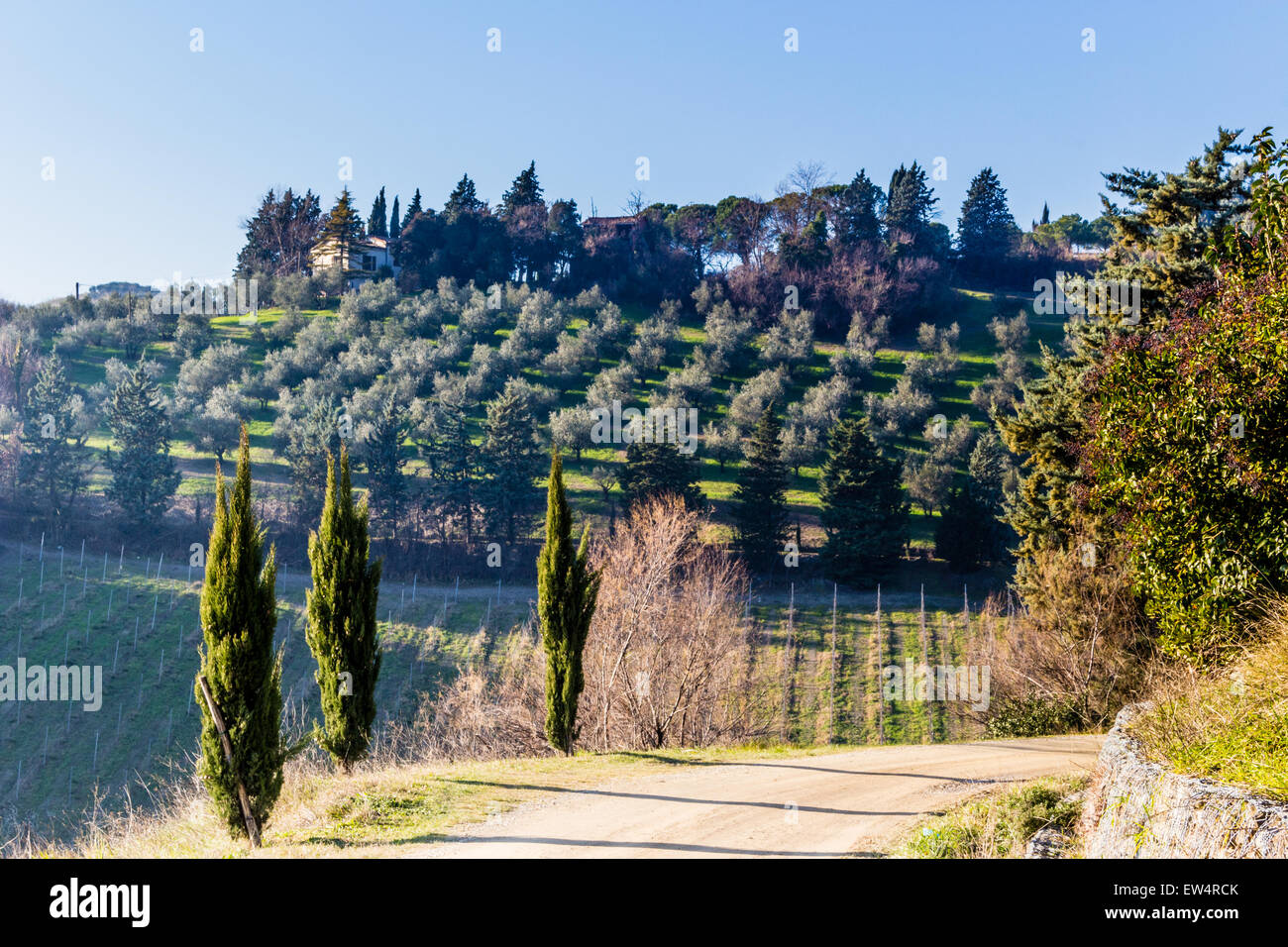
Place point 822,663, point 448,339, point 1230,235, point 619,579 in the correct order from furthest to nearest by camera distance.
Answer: point 448,339, point 822,663, point 619,579, point 1230,235

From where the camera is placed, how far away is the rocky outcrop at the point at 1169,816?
Result: 19.3 ft

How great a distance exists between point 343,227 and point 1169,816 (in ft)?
319

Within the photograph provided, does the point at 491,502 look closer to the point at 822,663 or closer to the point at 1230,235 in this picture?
the point at 822,663

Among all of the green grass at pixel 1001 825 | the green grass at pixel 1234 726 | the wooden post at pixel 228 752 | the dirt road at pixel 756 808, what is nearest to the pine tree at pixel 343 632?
the wooden post at pixel 228 752

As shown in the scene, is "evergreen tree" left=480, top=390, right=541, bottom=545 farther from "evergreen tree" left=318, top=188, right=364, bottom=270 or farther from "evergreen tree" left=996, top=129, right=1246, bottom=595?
"evergreen tree" left=318, top=188, right=364, bottom=270

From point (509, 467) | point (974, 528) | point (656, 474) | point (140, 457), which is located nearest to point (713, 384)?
point (656, 474)

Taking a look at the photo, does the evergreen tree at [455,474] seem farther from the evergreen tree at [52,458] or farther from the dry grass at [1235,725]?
the dry grass at [1235,725]

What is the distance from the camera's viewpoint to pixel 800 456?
55531 mm

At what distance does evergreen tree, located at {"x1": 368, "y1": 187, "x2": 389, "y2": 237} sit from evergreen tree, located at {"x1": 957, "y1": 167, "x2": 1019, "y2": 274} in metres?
64.5

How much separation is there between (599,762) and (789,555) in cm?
3156

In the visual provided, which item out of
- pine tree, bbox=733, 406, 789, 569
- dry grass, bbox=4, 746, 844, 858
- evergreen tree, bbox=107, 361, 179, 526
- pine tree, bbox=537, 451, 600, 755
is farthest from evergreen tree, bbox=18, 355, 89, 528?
dry grass, bbox=4, 746, 844, 858

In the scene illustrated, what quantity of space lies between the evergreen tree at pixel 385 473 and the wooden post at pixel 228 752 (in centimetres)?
3925

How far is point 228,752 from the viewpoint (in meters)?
11.1

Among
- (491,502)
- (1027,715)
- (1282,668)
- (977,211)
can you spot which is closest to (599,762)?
(1282,668)
